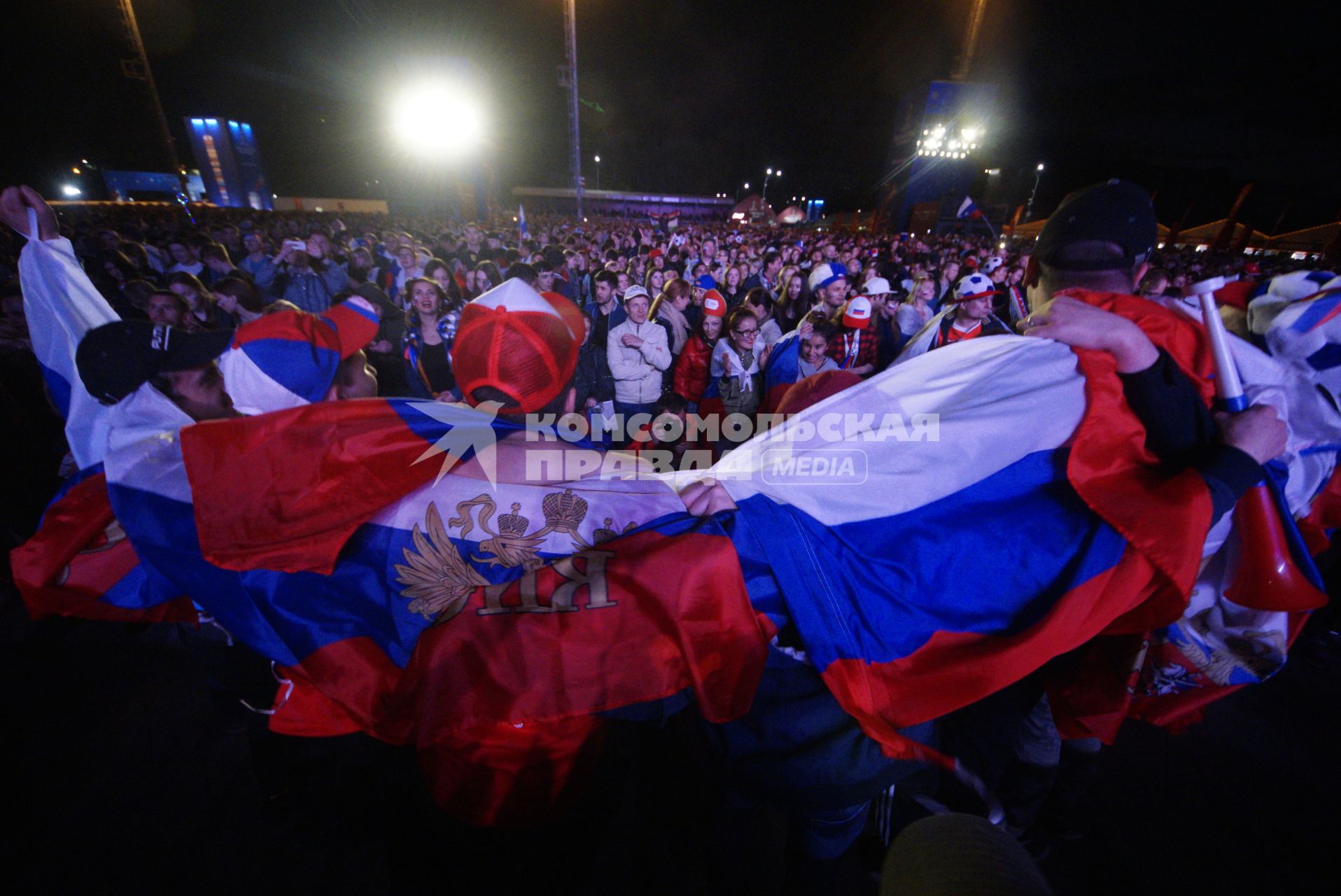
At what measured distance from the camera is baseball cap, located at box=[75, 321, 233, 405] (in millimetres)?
1667

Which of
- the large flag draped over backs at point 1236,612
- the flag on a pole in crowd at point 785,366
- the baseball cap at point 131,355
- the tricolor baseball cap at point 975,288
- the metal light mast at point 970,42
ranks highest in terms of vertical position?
the metal light mast at point 970,42

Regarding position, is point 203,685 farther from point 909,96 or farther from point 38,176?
point 909,96

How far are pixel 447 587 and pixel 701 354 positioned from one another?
12.4 feet

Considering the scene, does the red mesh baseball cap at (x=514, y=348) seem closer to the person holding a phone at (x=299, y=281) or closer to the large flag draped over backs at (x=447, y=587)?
the large flag draped over backs at (x=447, y=587)

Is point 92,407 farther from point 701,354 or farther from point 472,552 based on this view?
point 701,354

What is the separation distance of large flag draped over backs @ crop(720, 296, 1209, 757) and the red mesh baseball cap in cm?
106

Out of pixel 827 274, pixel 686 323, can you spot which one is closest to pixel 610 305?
pixel 686 323

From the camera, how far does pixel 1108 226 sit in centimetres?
154

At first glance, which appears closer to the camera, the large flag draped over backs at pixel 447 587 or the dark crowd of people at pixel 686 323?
the large flag draped over backs at pixel 447 587

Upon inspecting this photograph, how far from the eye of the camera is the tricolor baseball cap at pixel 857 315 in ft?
14.1

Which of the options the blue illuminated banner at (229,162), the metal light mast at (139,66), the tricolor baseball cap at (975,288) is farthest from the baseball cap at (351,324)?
the blue illuminated banner at (229,162)

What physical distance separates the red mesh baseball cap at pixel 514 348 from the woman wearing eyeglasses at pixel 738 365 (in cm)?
237

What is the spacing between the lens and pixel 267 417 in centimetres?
150

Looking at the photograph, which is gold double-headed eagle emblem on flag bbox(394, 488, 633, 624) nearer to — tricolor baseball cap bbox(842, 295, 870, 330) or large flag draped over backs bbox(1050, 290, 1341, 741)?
large flag draped over backs bbox(1050, 290, 1341, 741)
